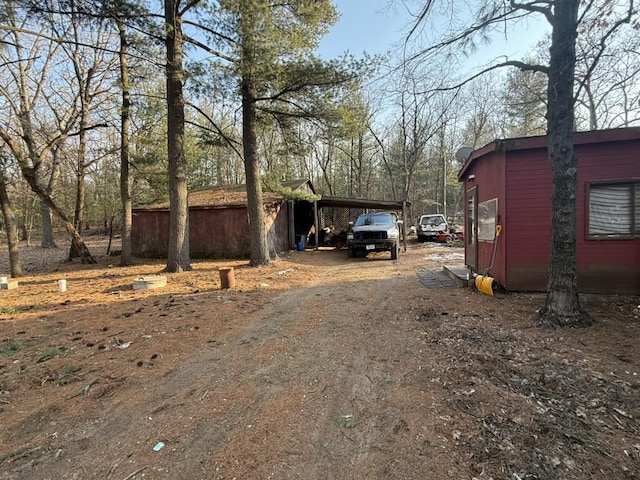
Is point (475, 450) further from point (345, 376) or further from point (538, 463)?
point (345, 376)

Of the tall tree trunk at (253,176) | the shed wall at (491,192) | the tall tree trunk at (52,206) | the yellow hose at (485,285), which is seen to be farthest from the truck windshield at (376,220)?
the tall tree trunk at (52,206)

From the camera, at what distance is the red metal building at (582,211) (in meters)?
5.52

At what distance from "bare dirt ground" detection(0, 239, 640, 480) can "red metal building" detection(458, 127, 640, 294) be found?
23.7 inches

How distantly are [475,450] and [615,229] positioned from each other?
18.6 feet

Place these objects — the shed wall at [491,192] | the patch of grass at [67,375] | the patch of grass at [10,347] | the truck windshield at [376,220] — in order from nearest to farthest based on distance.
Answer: the patch of grass at [67,375] < the patch of grass at [10,347] < the shed wall at [491,192] < the truck windshield at [376,220]

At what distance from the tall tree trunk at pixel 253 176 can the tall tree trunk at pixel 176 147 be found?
1833 millimetres

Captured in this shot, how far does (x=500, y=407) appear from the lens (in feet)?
8.36

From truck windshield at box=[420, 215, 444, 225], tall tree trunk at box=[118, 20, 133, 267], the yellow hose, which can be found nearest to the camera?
the yellow hose

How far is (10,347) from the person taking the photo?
4.04 meters

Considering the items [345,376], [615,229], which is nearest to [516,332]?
[345,376]

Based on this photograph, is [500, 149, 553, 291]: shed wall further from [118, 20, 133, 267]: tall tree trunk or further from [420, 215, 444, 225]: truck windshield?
[420, 215, 444, 225]: truck windshield

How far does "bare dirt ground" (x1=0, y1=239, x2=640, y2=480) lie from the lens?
2031mm

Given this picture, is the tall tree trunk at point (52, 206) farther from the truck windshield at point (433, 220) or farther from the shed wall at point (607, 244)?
the truck windshield at point (433, 220)

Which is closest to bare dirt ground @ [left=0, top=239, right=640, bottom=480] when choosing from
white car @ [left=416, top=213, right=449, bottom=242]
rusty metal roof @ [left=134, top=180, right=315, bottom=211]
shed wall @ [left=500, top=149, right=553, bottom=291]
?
shed wall @ [left=500, top=149, right=553, bottom=291]
